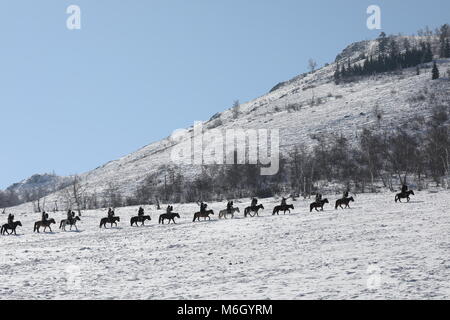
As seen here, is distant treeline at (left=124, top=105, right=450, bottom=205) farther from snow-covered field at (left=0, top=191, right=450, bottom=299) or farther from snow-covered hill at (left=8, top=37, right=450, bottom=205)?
snow-covered field at (left=0, top=191, right=450, bottom=299)

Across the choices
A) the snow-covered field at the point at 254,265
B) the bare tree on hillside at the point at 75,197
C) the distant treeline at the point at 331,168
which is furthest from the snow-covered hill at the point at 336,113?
the snow-covered field at the point at 254,265

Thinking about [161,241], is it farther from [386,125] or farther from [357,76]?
[357,76]

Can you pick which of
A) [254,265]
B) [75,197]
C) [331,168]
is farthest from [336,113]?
[254,265]

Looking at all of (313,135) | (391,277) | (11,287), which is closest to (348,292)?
(391,277)

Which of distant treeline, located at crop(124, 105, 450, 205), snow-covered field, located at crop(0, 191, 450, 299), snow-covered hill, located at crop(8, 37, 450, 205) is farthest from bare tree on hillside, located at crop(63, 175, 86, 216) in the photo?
snow-covered field, located at crop(0, 191, 450, 299)

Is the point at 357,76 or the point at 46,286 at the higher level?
the point at 357,76

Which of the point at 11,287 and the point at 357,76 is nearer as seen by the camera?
the point at 11,287

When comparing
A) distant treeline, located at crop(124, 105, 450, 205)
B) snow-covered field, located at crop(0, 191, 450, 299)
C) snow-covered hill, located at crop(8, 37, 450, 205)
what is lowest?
snow-covered field, located at crop(0, 191, 450, 299)

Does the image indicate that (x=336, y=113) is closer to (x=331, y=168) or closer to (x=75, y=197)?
(x=331, y=168)

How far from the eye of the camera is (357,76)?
193 meters

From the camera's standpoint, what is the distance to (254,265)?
1562 cm

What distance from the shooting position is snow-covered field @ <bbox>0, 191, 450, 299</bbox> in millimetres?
11680

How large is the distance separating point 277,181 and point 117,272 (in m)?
89.4

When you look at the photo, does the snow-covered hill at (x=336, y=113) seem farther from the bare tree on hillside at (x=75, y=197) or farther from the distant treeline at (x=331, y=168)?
the bare tree on hillside at (x=75, y=197)
